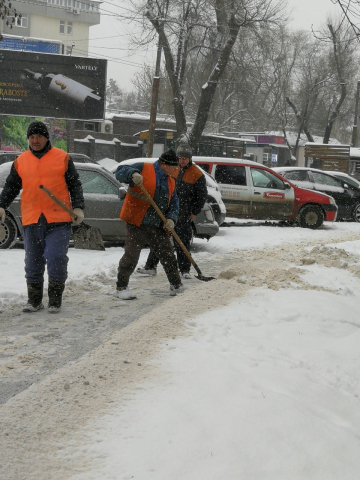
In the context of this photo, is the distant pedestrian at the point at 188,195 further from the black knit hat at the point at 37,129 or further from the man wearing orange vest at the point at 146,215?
the black knit hat at the point at 37,129

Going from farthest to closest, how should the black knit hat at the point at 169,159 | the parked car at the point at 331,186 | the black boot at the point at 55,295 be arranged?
the parked car at the point at 331,186 → the black knit hat at the point at 169,159 → the black boot at the point at 55,295

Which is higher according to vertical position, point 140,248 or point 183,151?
point 183,151

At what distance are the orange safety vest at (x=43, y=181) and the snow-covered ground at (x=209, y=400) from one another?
114cm

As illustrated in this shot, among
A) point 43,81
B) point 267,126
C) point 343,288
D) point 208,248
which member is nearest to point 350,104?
point 267,126

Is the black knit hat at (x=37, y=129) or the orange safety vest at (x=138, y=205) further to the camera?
the orange safety vest at (x=138, y=205)

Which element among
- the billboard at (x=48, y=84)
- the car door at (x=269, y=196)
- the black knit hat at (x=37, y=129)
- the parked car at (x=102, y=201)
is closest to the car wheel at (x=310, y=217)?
the car door at (x=269, y=196)

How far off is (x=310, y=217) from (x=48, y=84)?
1999 centimetres

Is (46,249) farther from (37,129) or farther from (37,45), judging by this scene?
(37,45)

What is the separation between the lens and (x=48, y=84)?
3428 centimetres

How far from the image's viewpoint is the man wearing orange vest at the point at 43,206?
Result: 6.70 m

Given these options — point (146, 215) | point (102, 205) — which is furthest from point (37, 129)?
point (102, 205)

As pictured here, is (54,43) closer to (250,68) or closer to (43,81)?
(43,81)

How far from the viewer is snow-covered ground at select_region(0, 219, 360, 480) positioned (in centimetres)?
334

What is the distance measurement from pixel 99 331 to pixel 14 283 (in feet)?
7.25
